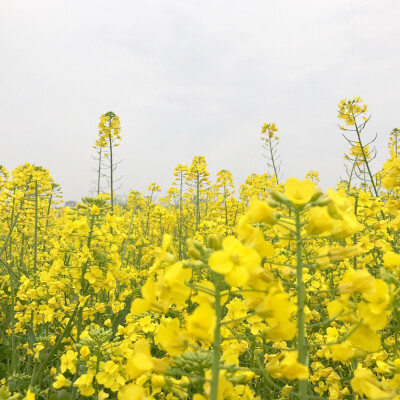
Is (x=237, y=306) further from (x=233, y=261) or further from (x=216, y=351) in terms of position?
(x=233, y=261)

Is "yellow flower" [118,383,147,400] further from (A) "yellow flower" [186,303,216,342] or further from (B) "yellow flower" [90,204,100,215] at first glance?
(B) "yellow flower" [90,204,100,215]

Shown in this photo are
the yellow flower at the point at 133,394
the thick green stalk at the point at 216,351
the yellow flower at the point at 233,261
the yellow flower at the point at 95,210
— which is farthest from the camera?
the yellow flower at the point at 95,210

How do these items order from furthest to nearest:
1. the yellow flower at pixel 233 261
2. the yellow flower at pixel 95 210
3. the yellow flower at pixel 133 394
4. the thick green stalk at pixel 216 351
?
the yellow flower at pixel 95 210 < the yellow flower at pixel 133 394 < the thick green stalk at pixel 216 351 < the yellow flower at pixel 233 261

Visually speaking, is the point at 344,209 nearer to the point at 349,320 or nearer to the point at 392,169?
the point at 349,320

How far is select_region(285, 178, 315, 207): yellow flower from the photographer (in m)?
1.13

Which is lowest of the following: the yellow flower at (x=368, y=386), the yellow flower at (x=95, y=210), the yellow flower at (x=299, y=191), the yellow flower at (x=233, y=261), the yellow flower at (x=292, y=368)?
the yellow flower at (x=368, y=386)

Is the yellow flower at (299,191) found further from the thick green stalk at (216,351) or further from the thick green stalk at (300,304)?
the thick green stalk at (216,351)

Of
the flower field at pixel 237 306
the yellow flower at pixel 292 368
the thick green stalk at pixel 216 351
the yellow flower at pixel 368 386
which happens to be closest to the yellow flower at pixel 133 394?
the flower field at pixel 237 306

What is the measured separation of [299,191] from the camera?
45.5 inches

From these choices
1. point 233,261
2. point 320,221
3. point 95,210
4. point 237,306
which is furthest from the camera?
point 95,210

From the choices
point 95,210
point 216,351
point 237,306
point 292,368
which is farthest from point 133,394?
point 95,210

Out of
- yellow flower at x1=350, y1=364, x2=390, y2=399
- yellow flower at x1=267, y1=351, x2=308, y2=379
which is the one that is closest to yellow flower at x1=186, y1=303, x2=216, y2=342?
yellow flower at x1=267, y1=351, x2=308, y2=379

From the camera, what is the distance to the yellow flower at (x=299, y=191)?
113 centimetres

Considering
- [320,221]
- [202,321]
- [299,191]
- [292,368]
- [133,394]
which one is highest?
[299,191]
